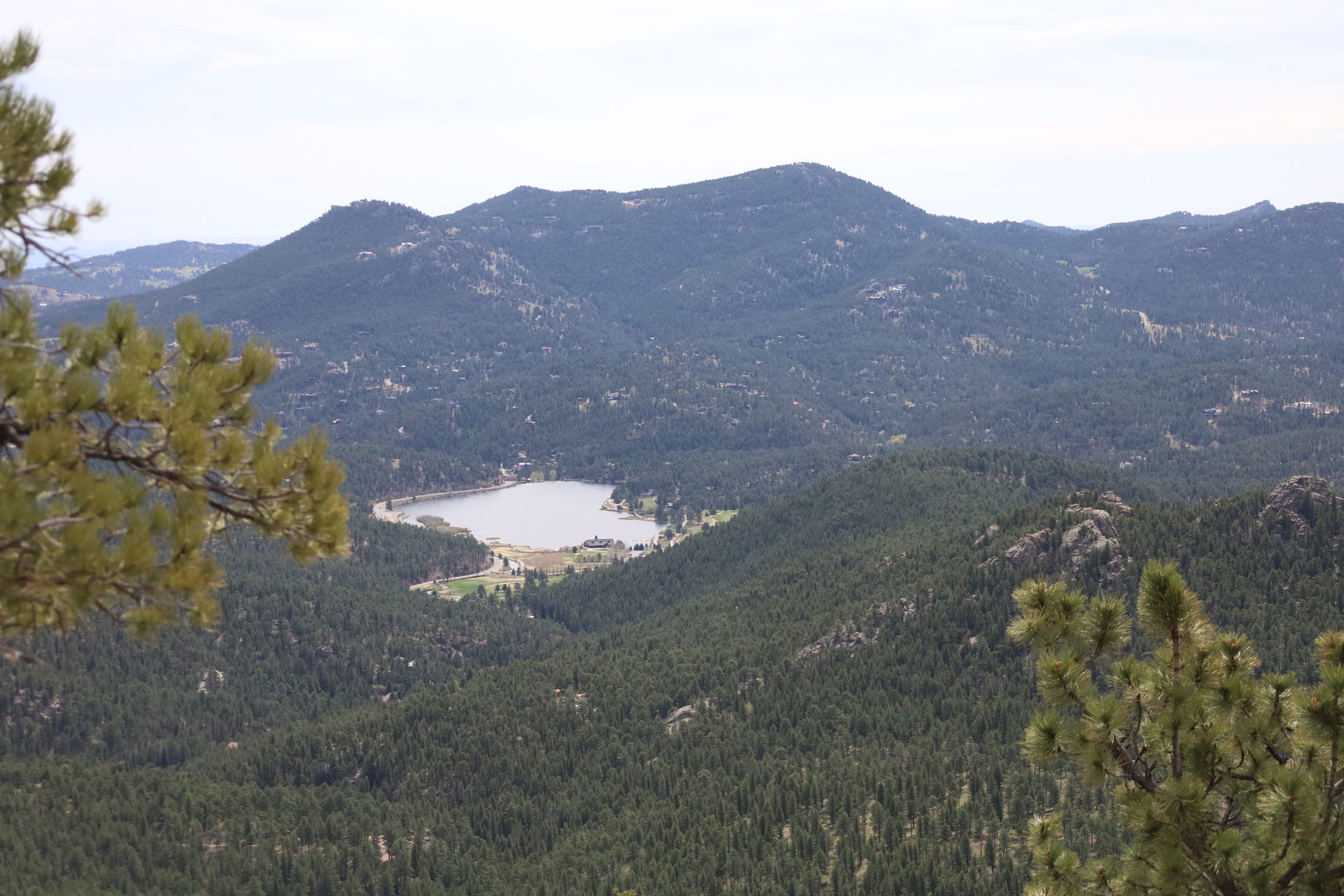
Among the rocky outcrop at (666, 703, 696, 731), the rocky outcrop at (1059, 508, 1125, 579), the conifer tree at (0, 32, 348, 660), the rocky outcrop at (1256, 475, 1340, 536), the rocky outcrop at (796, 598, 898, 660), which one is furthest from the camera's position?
the rocky outcrop at (796, 598, 898, 660)

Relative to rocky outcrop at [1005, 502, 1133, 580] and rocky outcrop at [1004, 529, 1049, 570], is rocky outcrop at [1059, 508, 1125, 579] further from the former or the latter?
rocky outcrop at [1004, 529, 1049, 570]

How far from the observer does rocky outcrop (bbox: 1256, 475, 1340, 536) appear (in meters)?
140

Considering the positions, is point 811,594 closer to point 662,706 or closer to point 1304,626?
point 662,706

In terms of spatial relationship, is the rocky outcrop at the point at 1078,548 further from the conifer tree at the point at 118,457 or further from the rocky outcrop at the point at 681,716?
the conifer tree at the point at 118,457

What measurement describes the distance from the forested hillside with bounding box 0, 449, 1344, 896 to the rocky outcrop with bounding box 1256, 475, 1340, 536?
1.04 ft

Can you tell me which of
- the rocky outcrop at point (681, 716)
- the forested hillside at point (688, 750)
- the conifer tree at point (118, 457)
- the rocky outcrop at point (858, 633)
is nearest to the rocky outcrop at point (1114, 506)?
the forested hillside at point (688, 750)

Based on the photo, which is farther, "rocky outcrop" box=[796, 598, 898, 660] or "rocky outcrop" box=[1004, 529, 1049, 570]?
"rocky outcrop" box=[796, 598, 898, 660]

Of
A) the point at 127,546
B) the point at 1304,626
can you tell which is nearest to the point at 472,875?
the point at 1304,626

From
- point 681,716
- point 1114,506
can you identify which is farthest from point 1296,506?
point 681,716

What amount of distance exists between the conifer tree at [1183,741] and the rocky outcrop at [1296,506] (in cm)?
12758

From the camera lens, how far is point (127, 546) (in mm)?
19984

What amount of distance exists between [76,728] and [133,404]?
178473mm

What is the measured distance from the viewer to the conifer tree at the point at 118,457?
64.6ft

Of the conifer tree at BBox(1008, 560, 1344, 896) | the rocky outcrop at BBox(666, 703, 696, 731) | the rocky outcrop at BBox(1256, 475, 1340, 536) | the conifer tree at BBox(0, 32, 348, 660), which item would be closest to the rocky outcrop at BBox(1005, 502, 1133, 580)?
the rocky outcrop at BBox(1256, 475, 1340, 536)
